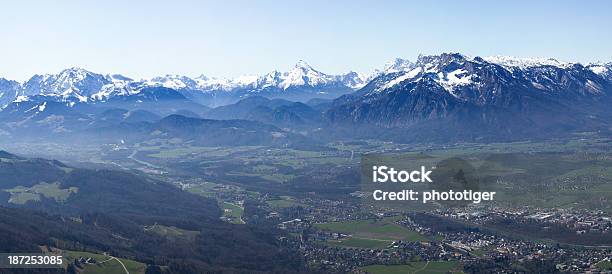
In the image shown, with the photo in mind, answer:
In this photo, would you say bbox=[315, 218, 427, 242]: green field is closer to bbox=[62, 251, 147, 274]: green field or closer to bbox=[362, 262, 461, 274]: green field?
bbox=[362, 262, 461, 274]: green field

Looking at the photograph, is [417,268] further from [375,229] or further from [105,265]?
[105,265]

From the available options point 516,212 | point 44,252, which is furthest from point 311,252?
point 516,212

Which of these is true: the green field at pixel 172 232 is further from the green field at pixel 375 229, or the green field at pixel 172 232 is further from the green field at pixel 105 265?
the green field at pixel 375 229

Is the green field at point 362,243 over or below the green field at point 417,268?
over

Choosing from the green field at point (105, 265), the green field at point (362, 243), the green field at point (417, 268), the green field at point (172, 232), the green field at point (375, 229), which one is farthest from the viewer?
the green field at point (375, 229)

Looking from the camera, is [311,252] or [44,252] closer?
[44,252]

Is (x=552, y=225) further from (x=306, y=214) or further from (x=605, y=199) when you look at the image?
(x=306, y=214)

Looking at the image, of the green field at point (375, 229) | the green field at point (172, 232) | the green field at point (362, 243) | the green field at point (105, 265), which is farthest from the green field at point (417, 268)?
the green field at point (172, 232)

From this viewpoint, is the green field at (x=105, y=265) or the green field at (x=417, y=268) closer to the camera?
the green field at (x=105, y=265)
